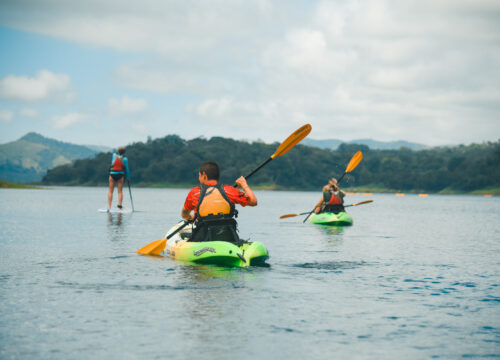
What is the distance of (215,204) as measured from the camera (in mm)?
11414

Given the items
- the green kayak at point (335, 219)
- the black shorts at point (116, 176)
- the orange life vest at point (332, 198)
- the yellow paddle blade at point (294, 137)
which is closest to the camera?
the yellow paddle blade at point (294, 137)

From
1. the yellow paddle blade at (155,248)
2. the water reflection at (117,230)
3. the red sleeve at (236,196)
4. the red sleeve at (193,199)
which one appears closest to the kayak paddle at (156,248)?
the yellow paddle blade at (155,248)

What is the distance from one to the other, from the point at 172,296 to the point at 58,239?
886 cm

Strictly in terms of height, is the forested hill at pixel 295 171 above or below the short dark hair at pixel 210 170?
above

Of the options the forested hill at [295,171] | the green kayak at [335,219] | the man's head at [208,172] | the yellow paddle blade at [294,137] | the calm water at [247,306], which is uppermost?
the forested hill at [295,171]

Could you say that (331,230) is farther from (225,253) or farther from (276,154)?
(225,253)

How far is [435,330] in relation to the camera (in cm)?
698

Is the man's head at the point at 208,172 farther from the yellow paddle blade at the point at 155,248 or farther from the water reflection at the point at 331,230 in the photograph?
the water reflection at the point at 331,230

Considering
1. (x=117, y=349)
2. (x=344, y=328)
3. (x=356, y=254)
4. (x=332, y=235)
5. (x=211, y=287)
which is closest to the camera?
(x=117, y=349)

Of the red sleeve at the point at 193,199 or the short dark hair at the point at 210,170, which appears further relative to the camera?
the red sleeve at the point at 193,199

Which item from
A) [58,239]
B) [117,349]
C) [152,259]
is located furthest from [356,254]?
[117,349]

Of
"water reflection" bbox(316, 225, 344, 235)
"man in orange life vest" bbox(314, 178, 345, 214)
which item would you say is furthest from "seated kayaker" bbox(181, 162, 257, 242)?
"man in orange life vest" bbox(314, 178, 345, 214)

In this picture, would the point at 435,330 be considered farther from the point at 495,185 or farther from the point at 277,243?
the point at 495,185

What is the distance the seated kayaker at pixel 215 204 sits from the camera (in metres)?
11.5
